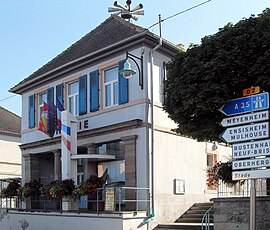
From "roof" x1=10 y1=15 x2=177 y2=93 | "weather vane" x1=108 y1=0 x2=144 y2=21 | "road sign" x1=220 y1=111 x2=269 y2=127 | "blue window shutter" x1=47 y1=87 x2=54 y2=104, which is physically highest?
"weather vane" x1=108 y1=0 x2=144 y2=21

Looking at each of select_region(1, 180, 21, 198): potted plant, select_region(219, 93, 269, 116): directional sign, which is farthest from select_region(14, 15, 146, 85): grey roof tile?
select_region(219, 93, 269, 116): directional sign

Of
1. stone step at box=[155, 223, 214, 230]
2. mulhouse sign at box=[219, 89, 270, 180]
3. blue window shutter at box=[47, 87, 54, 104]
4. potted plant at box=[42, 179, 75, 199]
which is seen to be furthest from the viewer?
blue window shutter at box=[47, 87, 54, 104]

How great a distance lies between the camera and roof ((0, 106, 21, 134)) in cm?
3403

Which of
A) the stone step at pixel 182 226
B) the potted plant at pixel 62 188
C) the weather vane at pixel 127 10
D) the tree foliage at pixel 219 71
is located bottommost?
Result: the stone step at pixel 182 226

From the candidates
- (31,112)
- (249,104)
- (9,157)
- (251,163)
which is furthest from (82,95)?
(9,157)

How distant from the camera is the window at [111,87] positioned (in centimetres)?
1717

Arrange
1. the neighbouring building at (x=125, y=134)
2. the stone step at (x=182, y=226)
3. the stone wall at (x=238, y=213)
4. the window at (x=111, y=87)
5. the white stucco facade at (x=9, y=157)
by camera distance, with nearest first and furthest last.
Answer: the stone wall at (x=238, y=213)
the stone step at (x=182, y=226)
the neighbouring building at (x=125, y=134)
the window at (x=111, y=87)
the white stucco facade at (x=9, y=157)

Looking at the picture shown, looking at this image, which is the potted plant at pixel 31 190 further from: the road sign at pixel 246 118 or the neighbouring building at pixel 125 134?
the road sign at pixel 246 118

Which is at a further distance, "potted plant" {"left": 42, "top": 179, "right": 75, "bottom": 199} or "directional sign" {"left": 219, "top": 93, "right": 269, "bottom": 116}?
"potted plant" {"left": 42, "top": 179, "right": 75, "bottom": 199}

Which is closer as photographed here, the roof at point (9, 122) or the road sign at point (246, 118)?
the road sign at point (246, 118)

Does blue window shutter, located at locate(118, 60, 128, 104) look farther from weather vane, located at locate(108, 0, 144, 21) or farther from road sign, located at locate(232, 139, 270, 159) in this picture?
road sign, located at locate(232, 139, 270, 159)

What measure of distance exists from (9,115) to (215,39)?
2913 cm

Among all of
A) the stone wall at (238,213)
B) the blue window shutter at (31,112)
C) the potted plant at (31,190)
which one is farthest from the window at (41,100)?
the stone wall at (238,213)

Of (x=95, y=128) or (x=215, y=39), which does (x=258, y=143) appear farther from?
(x=95, y=128)
